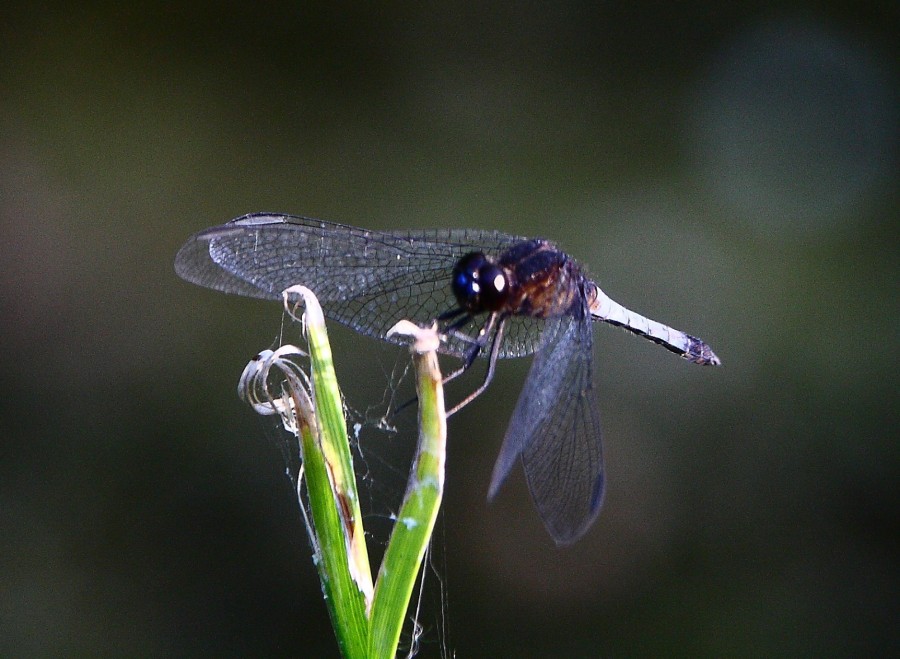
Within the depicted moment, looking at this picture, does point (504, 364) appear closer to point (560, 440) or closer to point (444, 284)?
point (444, 284)

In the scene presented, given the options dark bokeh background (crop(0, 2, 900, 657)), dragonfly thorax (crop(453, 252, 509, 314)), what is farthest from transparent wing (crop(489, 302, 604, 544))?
dark bokeh background (crop(0, 2, 900, 657))

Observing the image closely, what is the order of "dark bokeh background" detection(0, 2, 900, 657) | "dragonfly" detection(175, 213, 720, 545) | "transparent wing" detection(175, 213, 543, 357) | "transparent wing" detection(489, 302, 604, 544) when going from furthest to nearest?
"dark bokeh background" detection(0, 2, 900, 657), "transparent wing" detection(175, 213, 543, 357), "dragonfly" detection(175, 213, 720, 545), "transparent wing" detection(489, 302, 604, 544)

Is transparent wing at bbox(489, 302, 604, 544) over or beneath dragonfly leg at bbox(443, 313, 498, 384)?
beneath

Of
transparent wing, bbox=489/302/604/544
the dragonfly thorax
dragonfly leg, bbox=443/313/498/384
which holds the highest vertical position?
the dragonfly thorax

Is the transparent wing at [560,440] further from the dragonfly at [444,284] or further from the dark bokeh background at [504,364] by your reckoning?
the dark bokeh background at [504,364]

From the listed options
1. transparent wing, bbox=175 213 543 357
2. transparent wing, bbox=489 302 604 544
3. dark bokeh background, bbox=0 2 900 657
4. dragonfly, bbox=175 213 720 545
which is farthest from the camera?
dark bokeh background, bbox=0 2 900 657

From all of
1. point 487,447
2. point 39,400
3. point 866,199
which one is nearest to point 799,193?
point 866,199

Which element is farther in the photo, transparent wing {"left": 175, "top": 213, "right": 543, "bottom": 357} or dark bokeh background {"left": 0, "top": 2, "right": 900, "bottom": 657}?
dark bokeh background {"left": 0, "top": 2, "right": 900, "bottom": 657}

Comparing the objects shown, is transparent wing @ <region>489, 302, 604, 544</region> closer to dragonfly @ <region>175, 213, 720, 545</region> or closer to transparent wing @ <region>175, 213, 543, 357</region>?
dragonfly @ <region>175, 213, 720, 545</region>
